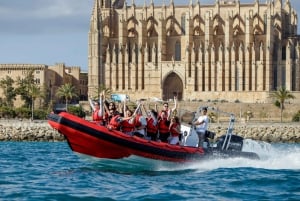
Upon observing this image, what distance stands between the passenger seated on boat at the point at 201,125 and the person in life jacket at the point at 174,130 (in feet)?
2.97

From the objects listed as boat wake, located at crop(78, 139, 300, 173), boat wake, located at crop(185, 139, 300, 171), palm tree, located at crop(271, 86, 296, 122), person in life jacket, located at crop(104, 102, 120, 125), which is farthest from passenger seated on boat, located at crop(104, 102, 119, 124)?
palm tree, located at crop(271, 86, 296, 122)

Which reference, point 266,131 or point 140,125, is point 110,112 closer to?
point 140,125

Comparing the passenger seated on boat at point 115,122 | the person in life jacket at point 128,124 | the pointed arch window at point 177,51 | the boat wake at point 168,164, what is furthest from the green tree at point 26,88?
the passenger seated on boat at point 115,122

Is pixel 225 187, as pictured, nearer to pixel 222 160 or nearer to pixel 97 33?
pixel 222 160

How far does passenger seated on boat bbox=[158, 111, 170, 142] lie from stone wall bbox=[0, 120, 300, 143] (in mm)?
36483

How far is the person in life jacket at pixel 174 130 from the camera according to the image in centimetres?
3206

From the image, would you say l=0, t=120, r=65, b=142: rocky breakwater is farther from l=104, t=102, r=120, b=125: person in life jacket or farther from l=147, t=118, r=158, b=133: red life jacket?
l=147, t=118, r=158, b=133: red life jacket

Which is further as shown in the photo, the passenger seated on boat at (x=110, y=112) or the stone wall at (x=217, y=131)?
the stone wall at (x=217, y=131)

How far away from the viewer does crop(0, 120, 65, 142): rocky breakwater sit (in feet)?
224

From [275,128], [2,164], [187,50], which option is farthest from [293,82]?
[2,164]

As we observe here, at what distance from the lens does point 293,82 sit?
10362cm

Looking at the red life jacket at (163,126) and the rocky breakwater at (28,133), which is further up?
the red life jacket at (163,126)

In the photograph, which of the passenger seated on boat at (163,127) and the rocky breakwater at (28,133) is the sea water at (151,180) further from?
the rocky breakwater at (28,133)

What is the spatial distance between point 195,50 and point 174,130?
76754 mm
